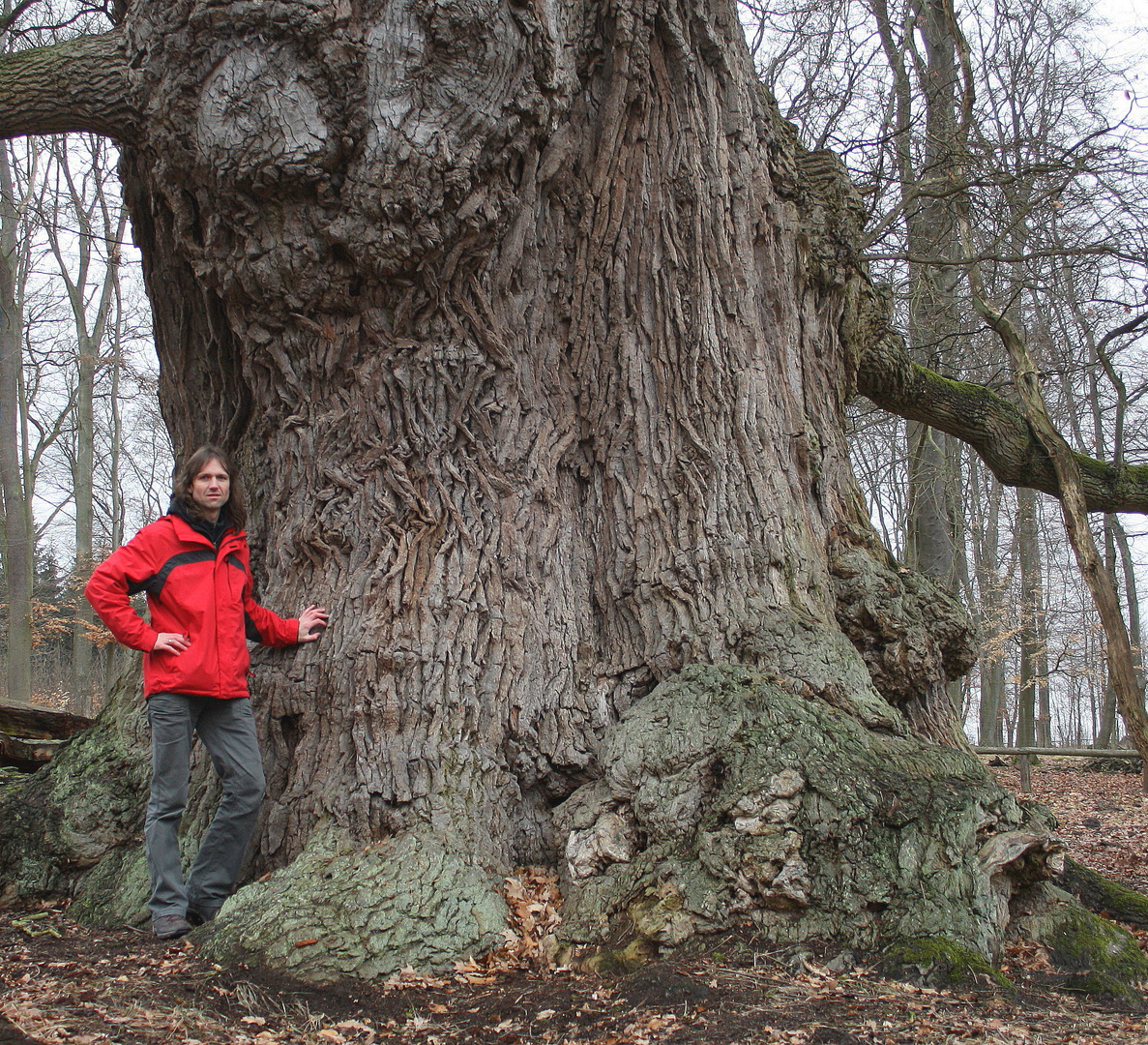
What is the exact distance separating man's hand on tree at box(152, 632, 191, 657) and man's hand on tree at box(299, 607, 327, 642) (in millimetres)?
462

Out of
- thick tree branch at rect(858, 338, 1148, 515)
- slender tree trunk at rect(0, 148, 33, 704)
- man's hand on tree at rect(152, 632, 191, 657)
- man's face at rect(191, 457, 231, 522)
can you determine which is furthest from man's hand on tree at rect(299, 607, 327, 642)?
slender tree trunk at rect(0, 148, 33, 704)

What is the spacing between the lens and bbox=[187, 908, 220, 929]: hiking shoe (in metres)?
3.38

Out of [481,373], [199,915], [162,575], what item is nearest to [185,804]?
[199,915]

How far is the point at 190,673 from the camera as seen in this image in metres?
3.41

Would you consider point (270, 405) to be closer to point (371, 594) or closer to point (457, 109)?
point (371, 594)

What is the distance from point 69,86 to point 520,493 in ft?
Answer: 9.05

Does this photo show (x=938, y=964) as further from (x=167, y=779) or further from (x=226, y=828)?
(x=167, y=779)

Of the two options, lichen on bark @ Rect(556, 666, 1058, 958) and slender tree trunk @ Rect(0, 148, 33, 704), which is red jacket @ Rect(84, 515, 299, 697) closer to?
lichen on bark @ Rect(556, 666, 1058, 958)

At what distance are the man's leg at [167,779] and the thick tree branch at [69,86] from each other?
105 inches

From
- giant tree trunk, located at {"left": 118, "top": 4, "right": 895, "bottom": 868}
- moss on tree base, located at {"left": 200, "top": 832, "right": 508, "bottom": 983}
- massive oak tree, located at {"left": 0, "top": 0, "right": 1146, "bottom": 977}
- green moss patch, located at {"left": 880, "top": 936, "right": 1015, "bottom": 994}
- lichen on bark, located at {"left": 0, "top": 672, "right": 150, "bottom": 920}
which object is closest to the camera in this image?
green moss patch, located at {"left": 880, "top": 936, "right": 1015, "bottom": 994}

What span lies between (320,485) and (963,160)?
5342mm

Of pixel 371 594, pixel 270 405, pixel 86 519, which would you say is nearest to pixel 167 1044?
pixel 371 594

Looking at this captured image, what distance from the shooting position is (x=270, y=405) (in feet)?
13.5

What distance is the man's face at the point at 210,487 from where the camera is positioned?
3670mm
